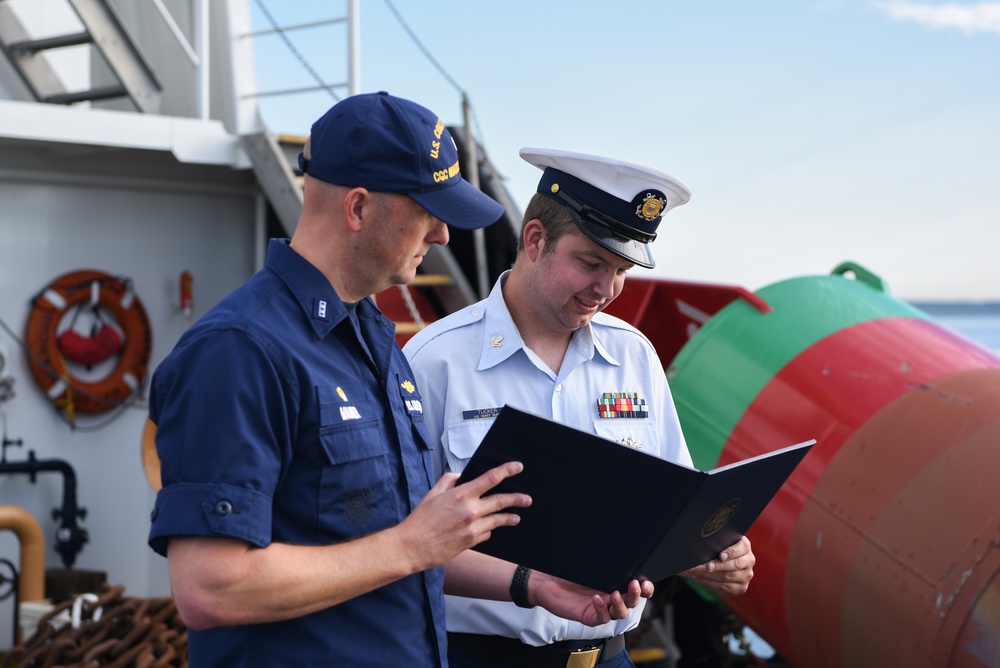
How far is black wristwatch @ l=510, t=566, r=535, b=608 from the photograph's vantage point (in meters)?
2.11

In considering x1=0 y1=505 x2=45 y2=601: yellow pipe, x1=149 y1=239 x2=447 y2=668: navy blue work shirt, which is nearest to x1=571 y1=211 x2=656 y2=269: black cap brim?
x1=149 y1=239 x2=447 y2=668: navy blue work shirt

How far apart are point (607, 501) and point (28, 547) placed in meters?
4.78

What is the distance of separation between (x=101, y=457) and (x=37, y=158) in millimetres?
1810

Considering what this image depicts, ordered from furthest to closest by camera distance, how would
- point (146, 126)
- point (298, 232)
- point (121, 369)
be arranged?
point (121, 369), point (146, 126), point (298, 232)

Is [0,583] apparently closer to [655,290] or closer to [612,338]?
[655,290]

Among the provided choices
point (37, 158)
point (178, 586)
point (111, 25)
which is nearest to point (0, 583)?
point (37, 158)

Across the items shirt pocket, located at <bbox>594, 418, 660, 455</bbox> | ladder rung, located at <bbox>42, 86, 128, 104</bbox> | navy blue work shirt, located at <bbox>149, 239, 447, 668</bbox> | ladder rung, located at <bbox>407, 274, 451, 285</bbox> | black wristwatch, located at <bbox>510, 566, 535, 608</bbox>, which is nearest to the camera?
navy blue work shirt, located at <bbox>149, 239, 447, 668</bbox>

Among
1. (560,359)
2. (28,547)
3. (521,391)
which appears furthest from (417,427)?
(28,547)

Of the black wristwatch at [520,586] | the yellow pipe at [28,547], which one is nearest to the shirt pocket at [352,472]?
the black wristwatch at [520,586]

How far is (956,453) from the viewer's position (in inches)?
124

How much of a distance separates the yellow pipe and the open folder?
4.53m

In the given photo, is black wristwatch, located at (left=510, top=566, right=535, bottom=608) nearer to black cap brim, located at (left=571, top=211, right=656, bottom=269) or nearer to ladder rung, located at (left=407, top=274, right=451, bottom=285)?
black cap brim, located at (left=571, top=211, right=656, bottom=269)

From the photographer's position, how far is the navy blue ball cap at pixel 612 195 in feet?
7.69

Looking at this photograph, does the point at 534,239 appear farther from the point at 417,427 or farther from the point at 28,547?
the point at 28,547
